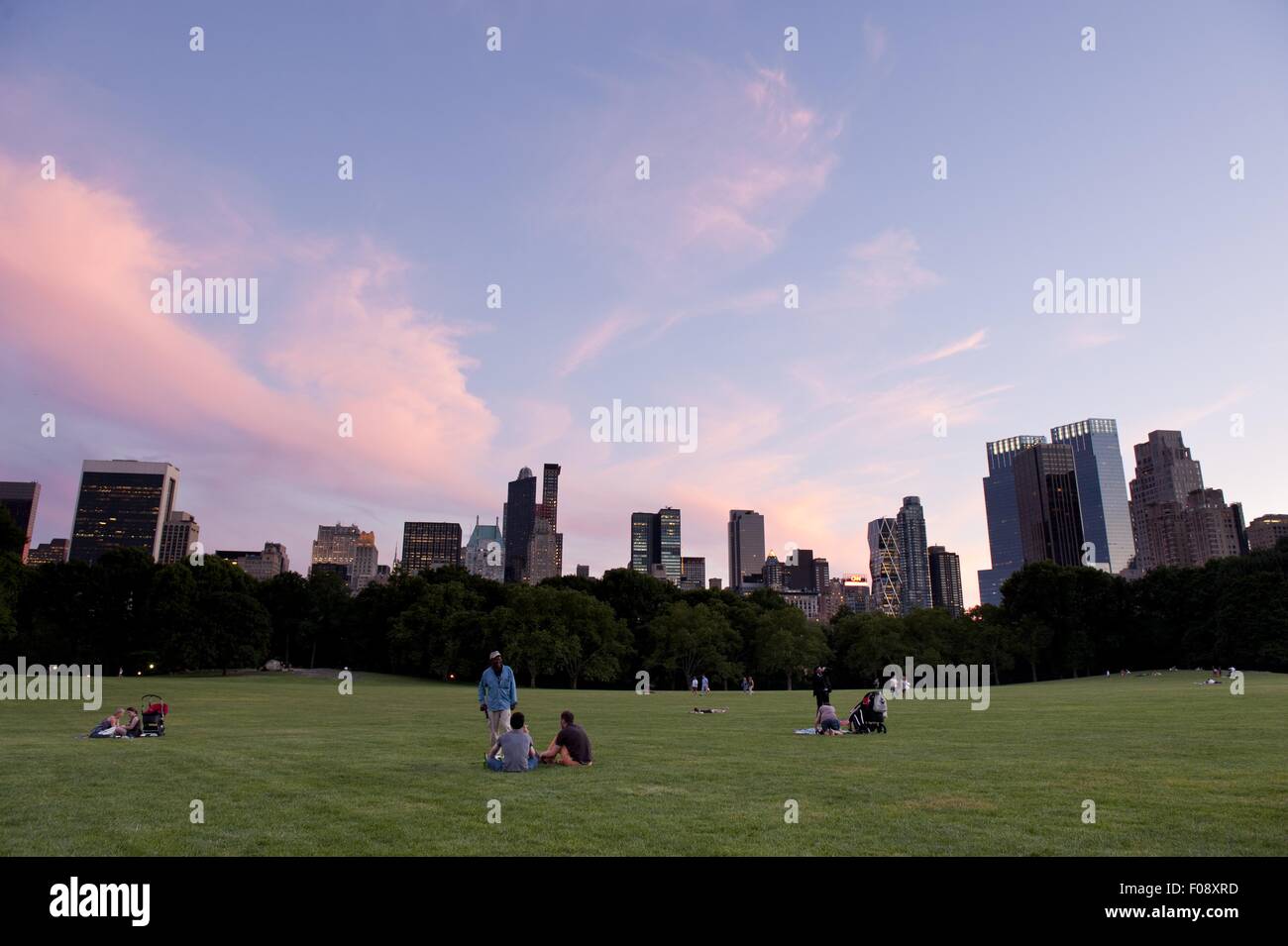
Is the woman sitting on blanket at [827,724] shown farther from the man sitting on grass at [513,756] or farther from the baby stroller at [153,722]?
the baby stroller at [153,722]

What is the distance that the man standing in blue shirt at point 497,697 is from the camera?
61.1ft

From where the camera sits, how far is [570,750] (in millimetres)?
16859

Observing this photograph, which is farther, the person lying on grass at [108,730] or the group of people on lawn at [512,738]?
the person lying on grass at [108,730]

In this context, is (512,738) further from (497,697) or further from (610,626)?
(610,626)

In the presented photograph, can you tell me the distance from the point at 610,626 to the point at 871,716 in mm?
75675

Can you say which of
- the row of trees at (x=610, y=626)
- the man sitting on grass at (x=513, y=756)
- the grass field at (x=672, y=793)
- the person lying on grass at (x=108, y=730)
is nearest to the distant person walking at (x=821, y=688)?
the grass field at (x=672, y=793)

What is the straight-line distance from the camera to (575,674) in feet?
305

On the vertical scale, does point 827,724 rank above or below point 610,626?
below

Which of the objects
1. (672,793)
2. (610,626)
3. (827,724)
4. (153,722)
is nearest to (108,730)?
(153,722)

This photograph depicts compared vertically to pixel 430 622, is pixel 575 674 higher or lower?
lower

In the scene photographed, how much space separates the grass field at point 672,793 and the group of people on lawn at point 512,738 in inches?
18.9

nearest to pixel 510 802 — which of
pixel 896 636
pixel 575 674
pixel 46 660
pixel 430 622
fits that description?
pixel 575 674
